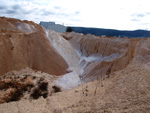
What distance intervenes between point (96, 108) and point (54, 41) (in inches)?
410

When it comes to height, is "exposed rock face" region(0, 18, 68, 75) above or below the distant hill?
below

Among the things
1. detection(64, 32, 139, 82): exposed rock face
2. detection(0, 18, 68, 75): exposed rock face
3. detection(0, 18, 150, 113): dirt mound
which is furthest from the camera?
detection(64, 32, 139, 82): exposed rock face

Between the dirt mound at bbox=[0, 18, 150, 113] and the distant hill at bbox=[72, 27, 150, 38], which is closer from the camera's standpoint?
A: the dirt mound at bbox=[0, 18, 150, 113]

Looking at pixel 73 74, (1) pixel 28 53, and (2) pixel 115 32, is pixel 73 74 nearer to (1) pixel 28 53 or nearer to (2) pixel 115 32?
(1) pixel 28 53

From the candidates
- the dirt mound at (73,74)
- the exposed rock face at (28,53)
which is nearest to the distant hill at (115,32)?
the dirt mound at (73,74)

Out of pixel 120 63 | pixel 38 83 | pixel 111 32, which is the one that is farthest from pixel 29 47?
pixel 111 32

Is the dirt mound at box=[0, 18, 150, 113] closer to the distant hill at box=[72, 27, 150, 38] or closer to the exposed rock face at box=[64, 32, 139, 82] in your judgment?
the exposed rock face at box=[64, 32, 139, 82]

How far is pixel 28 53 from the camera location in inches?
431

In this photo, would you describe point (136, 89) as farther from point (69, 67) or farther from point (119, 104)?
point (69, 67)

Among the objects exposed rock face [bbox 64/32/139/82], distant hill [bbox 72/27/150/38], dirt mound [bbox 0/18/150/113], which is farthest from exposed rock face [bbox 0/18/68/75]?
distant hill [bbox 72/27/150/38]

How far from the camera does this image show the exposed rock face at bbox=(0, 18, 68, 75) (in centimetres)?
948

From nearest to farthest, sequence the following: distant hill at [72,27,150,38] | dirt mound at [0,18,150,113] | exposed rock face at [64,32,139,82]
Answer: dirt mound at [0,18,150,113]
exposed rock face at [64,32,139,82]
distant hill at [72,27,150,38]

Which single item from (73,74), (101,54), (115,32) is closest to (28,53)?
(73,74)

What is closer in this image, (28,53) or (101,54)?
(28,53)
